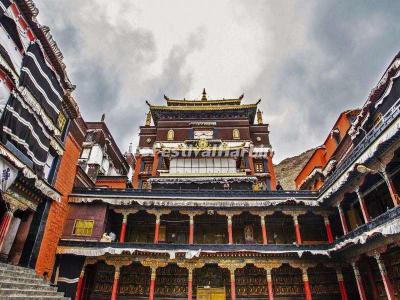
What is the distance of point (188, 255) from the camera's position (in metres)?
18.4

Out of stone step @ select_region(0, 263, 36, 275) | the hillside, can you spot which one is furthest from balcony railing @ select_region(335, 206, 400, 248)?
the hillside

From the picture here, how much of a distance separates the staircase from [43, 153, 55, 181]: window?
5788 millimetres

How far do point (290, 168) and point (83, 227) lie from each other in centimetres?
5610

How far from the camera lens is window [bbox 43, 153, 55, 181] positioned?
18.1 meters

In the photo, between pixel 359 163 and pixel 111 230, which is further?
pixel 111 230

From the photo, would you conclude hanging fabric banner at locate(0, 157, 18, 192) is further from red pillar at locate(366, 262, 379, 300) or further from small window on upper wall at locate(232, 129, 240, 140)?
small window on upper wall at locate(232, 129, 240, 140)

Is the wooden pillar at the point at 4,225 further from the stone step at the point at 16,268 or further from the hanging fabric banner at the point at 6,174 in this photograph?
the hanging fabric banner at the point at 6,174

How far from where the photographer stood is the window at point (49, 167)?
18072 mm

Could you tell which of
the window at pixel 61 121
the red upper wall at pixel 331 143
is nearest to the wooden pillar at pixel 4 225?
the window at pixel 61 121

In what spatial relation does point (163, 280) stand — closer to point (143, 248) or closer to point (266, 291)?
point (143, 248)

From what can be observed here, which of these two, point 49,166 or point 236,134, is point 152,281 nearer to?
point 49,166

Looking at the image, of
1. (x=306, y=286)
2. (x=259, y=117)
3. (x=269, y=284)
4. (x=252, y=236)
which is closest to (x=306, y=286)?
(x=306, y=286)

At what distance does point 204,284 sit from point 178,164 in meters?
12.1

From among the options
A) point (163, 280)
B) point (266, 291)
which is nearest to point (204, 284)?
point (163, 280)
